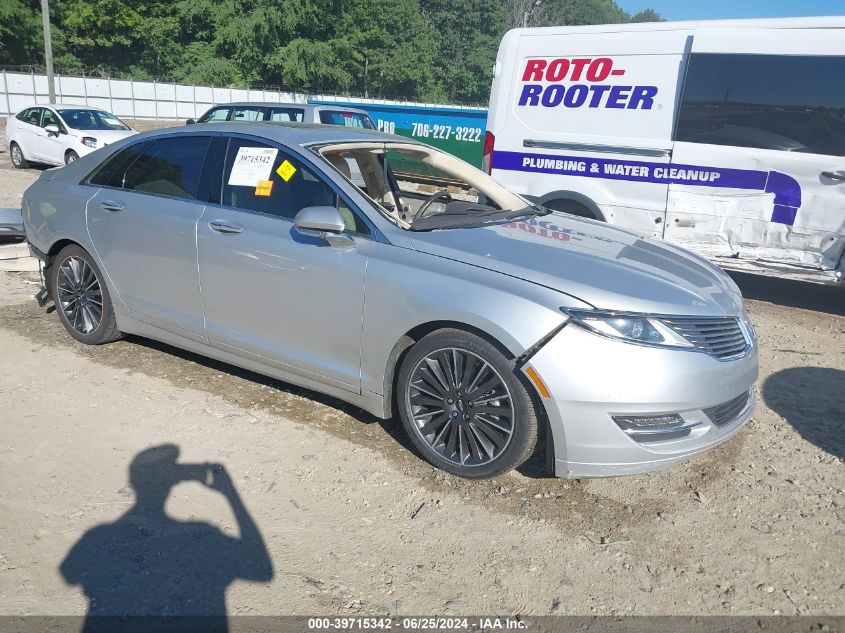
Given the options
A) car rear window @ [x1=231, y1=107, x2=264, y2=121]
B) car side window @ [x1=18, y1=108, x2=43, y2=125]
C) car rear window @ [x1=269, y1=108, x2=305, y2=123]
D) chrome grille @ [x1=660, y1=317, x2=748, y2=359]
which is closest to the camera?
chrome grille @ [x1=660, y1=317, x2=748, y2=359]

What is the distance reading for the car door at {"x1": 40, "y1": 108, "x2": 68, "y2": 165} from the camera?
49.9 feet

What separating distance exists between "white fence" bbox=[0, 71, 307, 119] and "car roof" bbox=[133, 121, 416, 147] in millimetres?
34720

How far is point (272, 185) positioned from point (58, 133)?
13467 mm

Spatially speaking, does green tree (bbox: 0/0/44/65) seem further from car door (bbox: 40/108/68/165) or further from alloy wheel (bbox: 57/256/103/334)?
alloy wheel (bbox: 57/256/103/334)

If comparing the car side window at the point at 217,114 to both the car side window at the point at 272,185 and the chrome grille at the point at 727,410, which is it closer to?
the car side window at the point at 272,185

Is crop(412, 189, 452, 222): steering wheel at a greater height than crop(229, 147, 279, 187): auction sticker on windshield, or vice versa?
crop(229, 147, 279, 187): auction sticker on windshield

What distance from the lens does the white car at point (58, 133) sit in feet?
49.4

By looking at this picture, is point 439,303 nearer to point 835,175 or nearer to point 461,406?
point 461,406

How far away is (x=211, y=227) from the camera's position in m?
4.17

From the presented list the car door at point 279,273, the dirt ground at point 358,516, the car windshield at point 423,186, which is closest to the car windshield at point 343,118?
the car windshield at point 423,186

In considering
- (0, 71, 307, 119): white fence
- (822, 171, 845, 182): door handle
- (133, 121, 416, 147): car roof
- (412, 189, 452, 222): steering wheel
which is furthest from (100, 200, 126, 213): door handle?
(0, 71, 307, 119): white fence

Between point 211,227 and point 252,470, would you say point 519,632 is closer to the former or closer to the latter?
point 252,470

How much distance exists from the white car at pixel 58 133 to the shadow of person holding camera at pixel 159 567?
13.6 m

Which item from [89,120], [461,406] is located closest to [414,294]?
[461,406]
